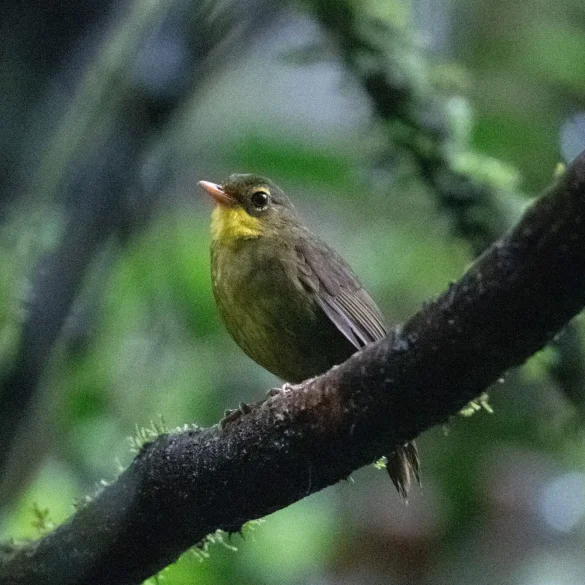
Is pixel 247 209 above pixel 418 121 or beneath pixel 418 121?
beneath

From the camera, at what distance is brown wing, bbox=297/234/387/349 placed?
3.32m

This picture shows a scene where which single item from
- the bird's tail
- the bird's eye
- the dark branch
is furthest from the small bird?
the dark branch

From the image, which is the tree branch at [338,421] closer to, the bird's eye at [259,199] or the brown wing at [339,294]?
the brown wing at [339,294]

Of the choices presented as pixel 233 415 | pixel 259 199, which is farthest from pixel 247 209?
pixel 233 415

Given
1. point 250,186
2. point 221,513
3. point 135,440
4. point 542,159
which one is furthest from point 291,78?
point 221,513

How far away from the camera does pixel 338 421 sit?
2.12 m

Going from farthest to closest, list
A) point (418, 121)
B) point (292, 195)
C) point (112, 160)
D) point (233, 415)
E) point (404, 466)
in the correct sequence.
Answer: point (292, 195) < point (418, 121) < point (404, 466) < point (233, 415) < point (112, 160)

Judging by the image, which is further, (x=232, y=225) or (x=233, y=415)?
(x=232, y=225)

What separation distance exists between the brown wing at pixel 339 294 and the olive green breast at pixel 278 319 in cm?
4

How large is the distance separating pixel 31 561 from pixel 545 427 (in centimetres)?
301

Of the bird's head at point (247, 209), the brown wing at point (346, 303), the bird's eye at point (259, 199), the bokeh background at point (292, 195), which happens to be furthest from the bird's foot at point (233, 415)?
the bird's eye at point (259, 199)

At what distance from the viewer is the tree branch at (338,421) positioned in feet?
5.62

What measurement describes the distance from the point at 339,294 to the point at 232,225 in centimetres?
59

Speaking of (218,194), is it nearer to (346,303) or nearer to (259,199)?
(259,199)
